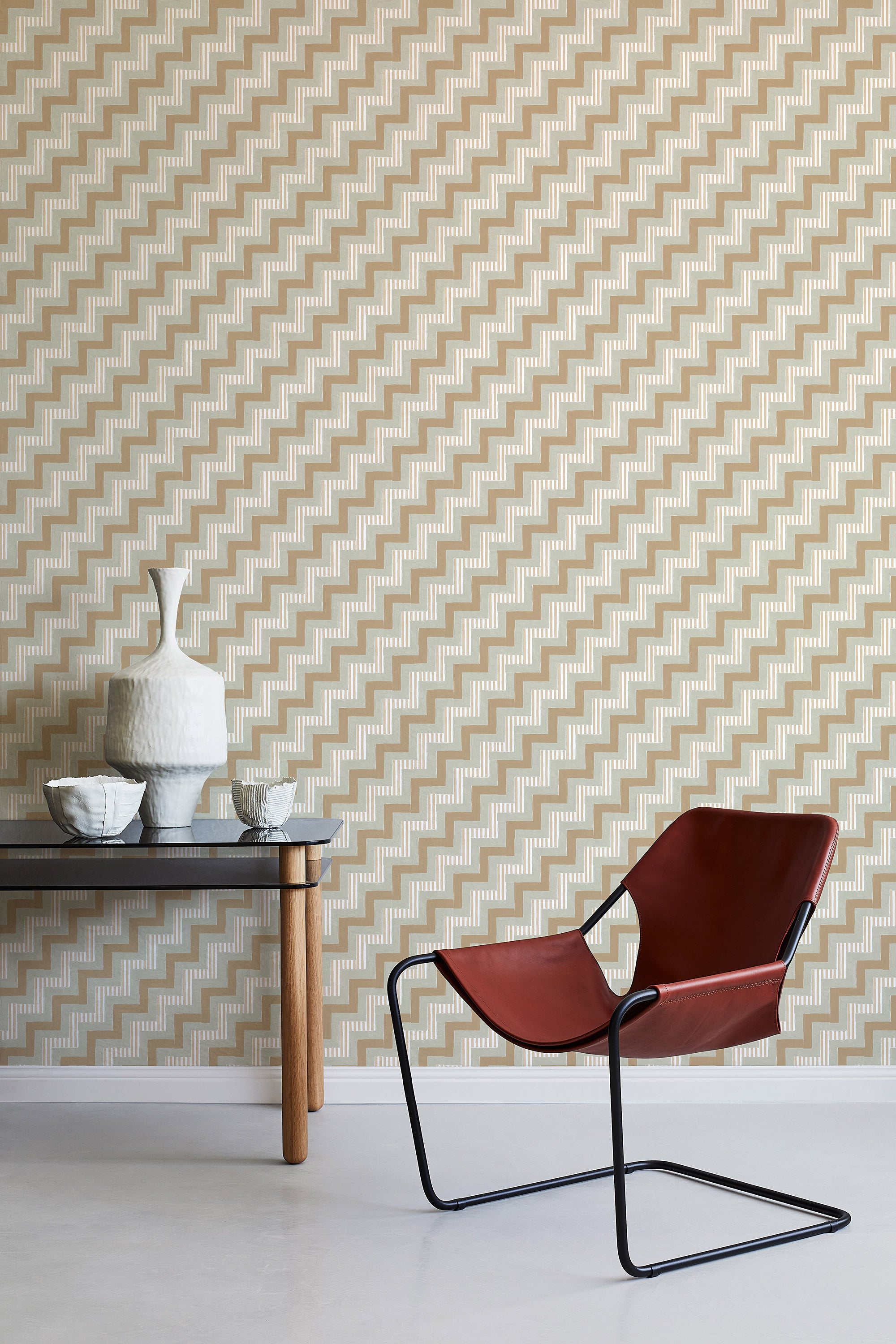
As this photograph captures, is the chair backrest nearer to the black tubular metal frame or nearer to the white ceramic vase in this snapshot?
the black tubular metal frame

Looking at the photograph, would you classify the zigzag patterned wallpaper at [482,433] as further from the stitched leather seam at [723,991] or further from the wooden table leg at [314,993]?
the stitched leather seam at [723,991]

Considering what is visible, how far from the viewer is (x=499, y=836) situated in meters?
2.83

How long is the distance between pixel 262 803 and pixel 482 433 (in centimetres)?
104

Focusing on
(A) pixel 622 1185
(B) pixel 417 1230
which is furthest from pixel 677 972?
(B) pixel 417 1230

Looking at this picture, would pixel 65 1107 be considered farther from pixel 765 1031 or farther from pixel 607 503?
pixel 607 503

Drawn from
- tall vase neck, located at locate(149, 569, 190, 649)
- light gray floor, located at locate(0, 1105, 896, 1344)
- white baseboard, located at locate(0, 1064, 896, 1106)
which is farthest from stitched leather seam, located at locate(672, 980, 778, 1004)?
tall vase neck, located at locate(149, 569, 190, 649)

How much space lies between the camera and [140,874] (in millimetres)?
2373

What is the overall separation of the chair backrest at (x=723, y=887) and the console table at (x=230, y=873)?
0.68 meters

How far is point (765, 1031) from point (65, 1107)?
5.46 feet

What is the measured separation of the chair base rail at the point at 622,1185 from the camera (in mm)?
1848

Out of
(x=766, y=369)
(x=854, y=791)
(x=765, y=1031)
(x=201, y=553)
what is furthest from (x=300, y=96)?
(x=765, y=1031)

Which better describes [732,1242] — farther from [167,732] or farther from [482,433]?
[482,433]

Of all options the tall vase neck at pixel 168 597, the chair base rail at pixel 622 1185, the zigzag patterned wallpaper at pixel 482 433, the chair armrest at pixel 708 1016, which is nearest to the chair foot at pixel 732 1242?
the chair base rail at pixel 622 1185

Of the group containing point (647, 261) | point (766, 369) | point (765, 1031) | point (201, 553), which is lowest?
point (765, 1031)
